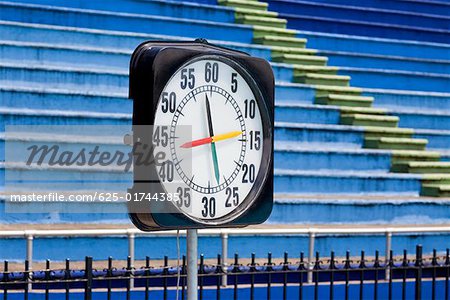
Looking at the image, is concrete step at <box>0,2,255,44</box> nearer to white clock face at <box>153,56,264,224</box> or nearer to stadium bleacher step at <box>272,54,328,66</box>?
stadium bleacher step at <box>272,54,328,66</box>

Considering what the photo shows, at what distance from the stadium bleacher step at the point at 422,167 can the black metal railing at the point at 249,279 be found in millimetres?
2693

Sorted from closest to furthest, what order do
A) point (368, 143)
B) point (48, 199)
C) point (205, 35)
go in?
point (48, 199)
point (368, 143)
point (205, 35)

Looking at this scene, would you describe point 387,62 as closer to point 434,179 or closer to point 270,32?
point 270,32

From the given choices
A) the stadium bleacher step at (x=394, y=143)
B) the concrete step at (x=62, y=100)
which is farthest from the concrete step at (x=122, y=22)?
the stadium bleacher step at (x=394, y=143)

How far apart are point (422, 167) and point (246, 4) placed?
13.4 feet

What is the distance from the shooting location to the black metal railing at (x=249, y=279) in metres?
6.45

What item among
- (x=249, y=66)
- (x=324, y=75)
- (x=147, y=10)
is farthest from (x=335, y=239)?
(x=249, y=66)

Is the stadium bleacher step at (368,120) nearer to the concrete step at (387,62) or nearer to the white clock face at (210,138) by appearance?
the concrete step at (387,62)

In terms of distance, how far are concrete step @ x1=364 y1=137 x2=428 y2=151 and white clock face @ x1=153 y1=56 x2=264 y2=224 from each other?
824cm

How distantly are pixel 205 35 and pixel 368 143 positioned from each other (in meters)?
2.50

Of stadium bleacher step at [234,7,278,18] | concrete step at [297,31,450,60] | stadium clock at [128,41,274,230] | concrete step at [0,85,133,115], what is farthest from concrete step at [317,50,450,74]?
stadium clock at [128,41,274,230]

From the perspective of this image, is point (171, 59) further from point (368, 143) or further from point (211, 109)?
point (368, 143)

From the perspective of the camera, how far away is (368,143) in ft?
40.3

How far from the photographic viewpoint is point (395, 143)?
12508 millimetres
